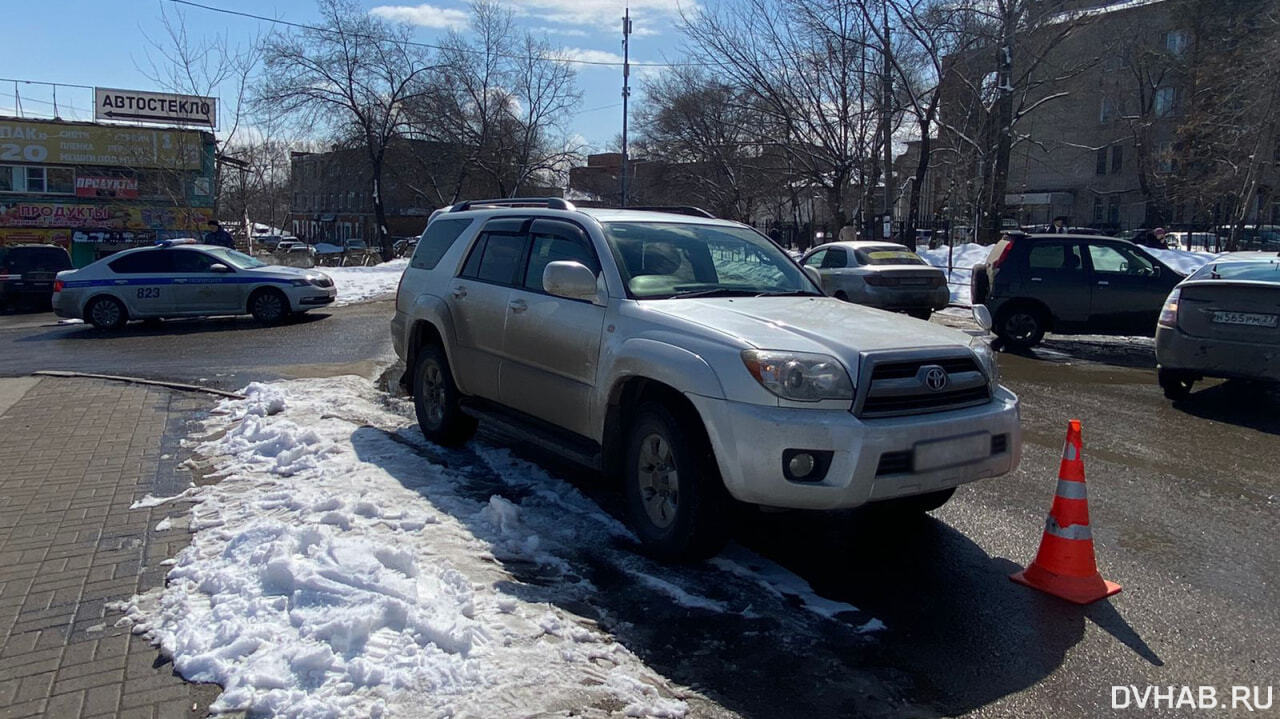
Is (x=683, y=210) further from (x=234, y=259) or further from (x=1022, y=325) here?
(x=234, y=259)

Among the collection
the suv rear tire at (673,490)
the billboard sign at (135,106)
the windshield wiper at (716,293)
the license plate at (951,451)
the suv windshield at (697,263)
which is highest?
the billboard sign at (135,106)

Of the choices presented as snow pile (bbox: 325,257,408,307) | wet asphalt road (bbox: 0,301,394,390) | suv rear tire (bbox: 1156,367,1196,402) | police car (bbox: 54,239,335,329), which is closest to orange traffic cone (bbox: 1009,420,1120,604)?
suv rear tire (bbox: 1156,367,1196,402)

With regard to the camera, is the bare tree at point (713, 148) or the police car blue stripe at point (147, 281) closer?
the police car blue stripe at point (147, 281)

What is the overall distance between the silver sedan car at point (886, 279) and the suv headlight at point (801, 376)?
11.7 m

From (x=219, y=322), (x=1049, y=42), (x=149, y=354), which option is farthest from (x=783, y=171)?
(x=149, y=354)

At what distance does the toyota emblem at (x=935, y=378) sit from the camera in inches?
164

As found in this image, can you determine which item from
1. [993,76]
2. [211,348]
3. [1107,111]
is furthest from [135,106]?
[1107,111]

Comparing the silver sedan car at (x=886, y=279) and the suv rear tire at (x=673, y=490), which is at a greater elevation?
the silver sedan car at (x=886, y=279)

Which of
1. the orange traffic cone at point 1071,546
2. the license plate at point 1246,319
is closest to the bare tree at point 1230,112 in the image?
the license plate at point 1246,319

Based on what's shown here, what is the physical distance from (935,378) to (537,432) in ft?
8.03

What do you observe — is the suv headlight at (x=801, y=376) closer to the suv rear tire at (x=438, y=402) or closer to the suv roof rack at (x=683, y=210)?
the suv roof rack at (x=683, y=210)

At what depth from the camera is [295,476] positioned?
5.62m

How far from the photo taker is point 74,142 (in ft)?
120

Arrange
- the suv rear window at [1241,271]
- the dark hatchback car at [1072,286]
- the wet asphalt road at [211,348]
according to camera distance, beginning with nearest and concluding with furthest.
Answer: the suv rear window at [1241,271], the wet asphalt road at [211,348], the dark hatchback car at [1072,286]
